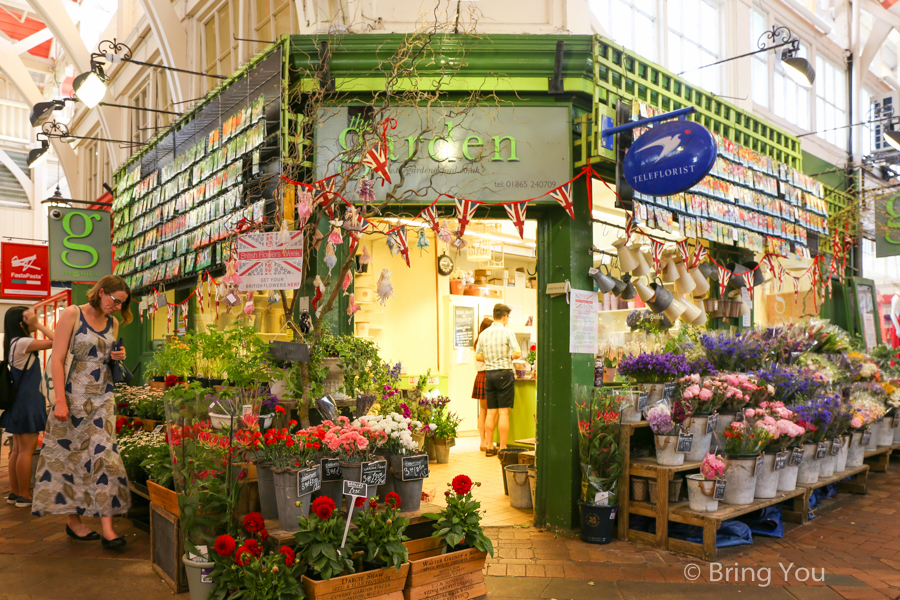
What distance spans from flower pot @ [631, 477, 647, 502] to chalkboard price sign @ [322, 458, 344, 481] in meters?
2.31

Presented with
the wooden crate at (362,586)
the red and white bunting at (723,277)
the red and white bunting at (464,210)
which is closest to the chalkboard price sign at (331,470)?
the wooden crate at (362,586)

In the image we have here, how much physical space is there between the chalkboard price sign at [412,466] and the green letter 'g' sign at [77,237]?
7.27m

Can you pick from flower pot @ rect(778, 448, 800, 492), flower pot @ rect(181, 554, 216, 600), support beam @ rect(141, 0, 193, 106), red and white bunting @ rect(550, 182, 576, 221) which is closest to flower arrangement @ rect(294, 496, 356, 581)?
flower pot @ rect(181, 554, 216, 600)

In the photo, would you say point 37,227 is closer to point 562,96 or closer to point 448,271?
point 448,271

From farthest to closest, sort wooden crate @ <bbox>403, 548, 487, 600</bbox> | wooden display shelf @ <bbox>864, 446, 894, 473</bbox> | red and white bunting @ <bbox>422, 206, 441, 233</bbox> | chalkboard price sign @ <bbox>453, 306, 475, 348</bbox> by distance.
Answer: chalkboard price sign @ <bbox>453, 306, 475, 348</bbox>
wooden display shelf @ <bbox>864, 446, 894, 473</bbox>
red and white bunting @ <bbox>422, 206, 441, 233</bbox>
wooden crate @ <bbox>403, 548, 487, 600</bbox>

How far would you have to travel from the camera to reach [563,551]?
442 cm

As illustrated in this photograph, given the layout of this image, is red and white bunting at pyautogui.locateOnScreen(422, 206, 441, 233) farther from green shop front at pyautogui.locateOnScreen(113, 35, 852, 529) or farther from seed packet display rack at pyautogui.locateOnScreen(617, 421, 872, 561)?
seed packet display rack at pyautogui.locateOnScreen(617, 421, 872, 561)

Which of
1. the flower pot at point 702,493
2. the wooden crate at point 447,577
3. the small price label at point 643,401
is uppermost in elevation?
the small price label at point 643,401

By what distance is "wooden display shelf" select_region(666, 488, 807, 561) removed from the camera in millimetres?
4227

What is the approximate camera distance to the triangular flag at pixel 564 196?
476 centimetres

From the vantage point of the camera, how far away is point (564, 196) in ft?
15.7

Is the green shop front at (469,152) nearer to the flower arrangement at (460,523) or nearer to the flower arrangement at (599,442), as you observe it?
the flower arrangement at (599,442)

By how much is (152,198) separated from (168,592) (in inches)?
218

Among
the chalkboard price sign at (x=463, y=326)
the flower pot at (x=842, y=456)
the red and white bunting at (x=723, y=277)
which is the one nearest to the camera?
the flower pot at (x=842, y=456)
